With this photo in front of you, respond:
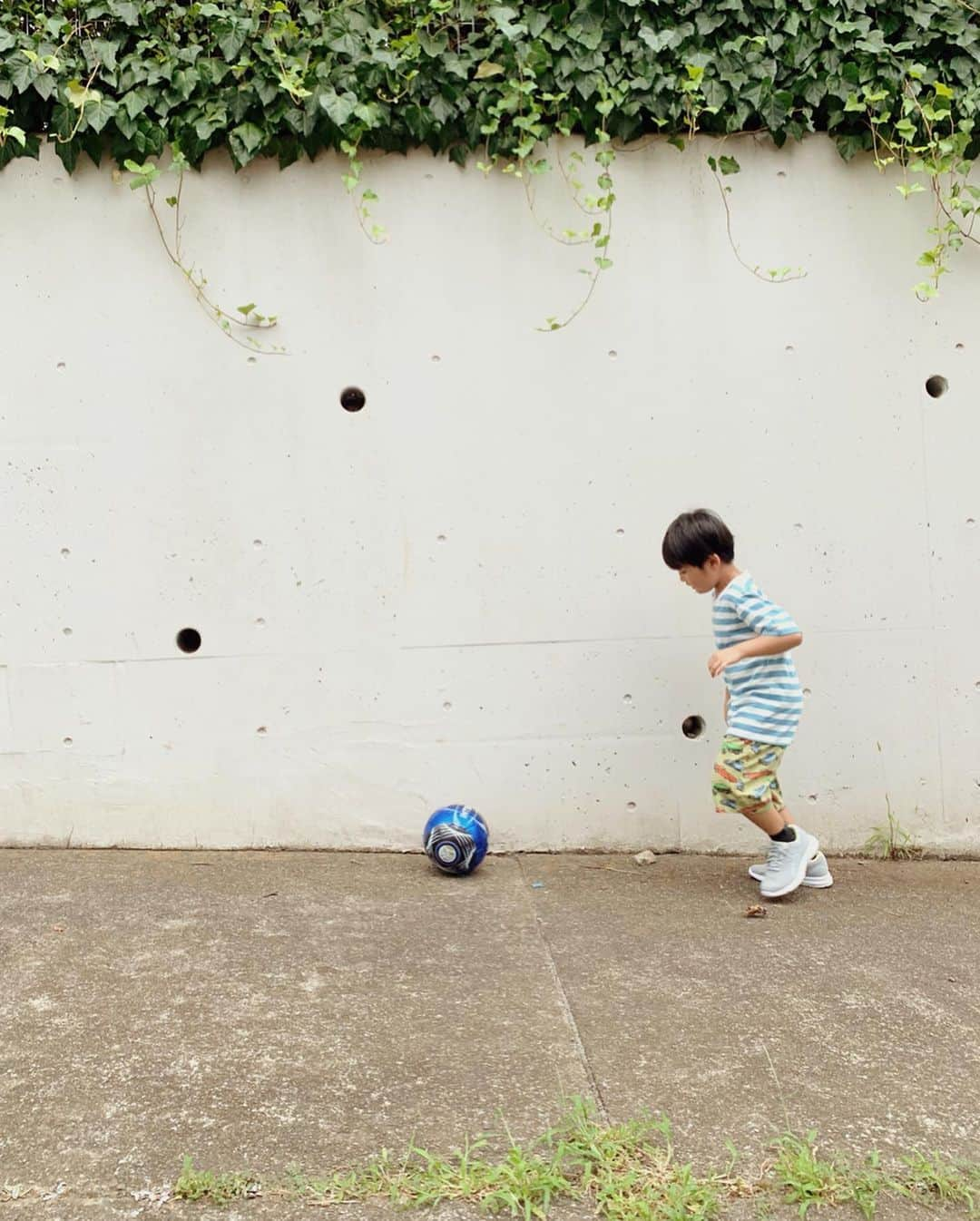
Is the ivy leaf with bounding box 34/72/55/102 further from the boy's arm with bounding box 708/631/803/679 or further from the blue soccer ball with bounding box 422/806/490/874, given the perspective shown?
the boy's arm with bounding box 708/631/803/679

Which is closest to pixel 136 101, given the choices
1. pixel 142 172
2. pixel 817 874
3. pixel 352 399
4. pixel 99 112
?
pixel 99 112

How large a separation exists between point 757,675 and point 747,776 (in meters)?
0.34

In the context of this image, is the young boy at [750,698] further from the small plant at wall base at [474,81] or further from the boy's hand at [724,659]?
the small plant at wall base at [474,81]

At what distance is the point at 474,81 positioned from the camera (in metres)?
3.91

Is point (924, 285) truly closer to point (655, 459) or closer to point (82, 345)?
point (655, 459)

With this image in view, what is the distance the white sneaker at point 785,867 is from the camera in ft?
Result: 12.1

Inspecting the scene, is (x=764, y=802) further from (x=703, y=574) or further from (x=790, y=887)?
(x=703, y=574)

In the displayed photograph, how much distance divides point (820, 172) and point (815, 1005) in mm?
2988

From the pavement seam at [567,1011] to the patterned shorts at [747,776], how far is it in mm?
754

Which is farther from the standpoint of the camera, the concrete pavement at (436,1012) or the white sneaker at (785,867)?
the white sneaker at (785,867)

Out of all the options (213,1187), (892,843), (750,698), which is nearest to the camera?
(213,1187)

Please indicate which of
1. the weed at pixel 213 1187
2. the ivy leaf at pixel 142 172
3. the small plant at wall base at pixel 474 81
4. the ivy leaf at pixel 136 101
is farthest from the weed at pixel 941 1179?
the ivy leaf at pixel 136 101

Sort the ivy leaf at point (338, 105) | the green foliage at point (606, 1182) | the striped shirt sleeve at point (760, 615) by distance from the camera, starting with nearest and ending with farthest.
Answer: the green foliage at point (606, 1182)
the striped shirt sleeve at point (760, 615)
the ivy leaf at point (338, 105)

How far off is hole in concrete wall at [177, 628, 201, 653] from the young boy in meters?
1.77
